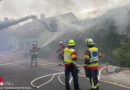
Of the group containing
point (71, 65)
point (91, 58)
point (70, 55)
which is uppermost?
point (70, 55)

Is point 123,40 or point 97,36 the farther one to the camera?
point 97,36

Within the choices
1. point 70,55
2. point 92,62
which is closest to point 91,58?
point 92,62

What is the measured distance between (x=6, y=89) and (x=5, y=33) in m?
33.1

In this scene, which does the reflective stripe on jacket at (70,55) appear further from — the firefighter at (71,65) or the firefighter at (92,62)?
the firefighter at (92,62)

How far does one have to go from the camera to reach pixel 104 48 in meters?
11.8

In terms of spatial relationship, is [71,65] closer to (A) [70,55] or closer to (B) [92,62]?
(A) [70,55]

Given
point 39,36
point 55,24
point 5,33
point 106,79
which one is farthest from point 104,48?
point 5,33

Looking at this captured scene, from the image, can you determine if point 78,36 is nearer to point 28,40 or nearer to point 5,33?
point 28,40

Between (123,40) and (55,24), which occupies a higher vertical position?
(55,24)

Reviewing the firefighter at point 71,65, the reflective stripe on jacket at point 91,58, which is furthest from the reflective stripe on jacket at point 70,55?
the reflective stripe on jacket at point 91,58

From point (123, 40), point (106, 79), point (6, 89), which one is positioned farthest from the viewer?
point (123, 40)

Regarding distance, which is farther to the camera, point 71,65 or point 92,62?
point 71,65

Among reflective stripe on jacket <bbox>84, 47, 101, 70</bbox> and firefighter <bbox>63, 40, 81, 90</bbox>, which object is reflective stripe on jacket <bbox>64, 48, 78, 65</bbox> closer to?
firefighter <bbox>63, 40, 81, 90</bbox>

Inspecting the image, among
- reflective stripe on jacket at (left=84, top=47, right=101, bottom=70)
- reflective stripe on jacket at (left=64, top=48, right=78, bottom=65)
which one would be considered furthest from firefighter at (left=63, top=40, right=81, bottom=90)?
reflective stripe on jacket at (left=84, top=47, right=101, bottom=70)
